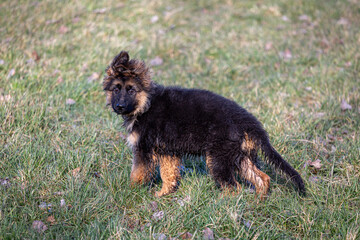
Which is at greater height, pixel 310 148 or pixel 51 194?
pixel 51 194

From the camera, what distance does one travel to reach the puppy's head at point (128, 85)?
13.8 feet

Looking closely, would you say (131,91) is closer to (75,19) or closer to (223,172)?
(223,172)

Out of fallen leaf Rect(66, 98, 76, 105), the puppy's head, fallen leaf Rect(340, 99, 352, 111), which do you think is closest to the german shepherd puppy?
the puppy's head

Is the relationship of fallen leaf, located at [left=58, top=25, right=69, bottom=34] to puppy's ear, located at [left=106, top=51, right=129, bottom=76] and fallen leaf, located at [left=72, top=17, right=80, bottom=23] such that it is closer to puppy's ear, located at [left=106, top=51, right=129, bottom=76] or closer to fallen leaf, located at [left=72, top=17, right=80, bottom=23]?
fallen leaf, located at [left=72, top=17, right=80, bottom=23]

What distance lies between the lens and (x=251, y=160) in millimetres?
4004

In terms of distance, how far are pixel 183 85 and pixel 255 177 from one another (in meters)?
3.32

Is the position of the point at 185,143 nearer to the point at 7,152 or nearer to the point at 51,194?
the point at 51,194

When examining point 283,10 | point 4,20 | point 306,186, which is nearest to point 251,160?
point 306,186

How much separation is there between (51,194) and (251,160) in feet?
7.17

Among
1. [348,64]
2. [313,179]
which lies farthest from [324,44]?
[313,179]

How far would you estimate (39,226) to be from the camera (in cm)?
351

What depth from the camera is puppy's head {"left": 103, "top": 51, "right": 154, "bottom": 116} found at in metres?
4.21

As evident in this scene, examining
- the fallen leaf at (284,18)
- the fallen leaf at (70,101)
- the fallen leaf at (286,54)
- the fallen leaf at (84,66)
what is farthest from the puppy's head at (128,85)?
the fallen leaf at (284,18)

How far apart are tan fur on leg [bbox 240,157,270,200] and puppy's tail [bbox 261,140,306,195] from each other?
0.20 m
